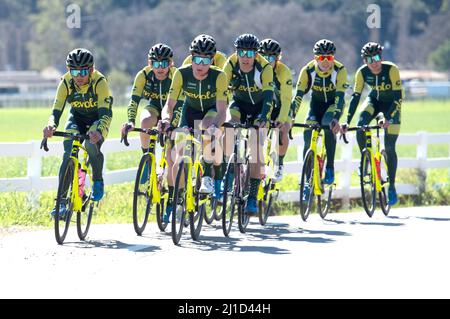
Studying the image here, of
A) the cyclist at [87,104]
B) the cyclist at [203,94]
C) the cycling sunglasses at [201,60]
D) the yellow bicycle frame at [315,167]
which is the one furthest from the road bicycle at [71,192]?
the yellow bicycle frame at [315,167]

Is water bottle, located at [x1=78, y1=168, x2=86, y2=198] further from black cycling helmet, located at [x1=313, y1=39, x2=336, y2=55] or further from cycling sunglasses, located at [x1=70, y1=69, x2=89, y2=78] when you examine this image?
black cycling helmet, located at [x1=313, y1=39, x2=336, y2=55]

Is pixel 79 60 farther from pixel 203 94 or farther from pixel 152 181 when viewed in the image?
pixel 152 181

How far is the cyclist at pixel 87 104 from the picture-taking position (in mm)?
12383

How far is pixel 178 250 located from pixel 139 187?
148 centimetres

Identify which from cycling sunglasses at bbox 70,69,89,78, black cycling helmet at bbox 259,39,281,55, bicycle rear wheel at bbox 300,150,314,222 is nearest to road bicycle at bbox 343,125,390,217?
bicycle rear wheel at bbox 300,150,314,222

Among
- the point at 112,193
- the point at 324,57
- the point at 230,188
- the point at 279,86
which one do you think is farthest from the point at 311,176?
the point at 112,193

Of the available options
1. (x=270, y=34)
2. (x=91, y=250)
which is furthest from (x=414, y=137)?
(x=270, y=34)

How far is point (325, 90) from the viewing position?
1570 centimetres

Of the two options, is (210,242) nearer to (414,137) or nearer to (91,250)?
(91,250)

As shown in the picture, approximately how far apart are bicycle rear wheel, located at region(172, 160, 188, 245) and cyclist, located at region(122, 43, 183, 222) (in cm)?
206

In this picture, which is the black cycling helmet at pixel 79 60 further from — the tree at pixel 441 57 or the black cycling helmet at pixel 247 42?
the tree at pixel 441 57

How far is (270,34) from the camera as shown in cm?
13300

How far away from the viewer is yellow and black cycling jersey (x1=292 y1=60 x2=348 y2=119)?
15453mm
